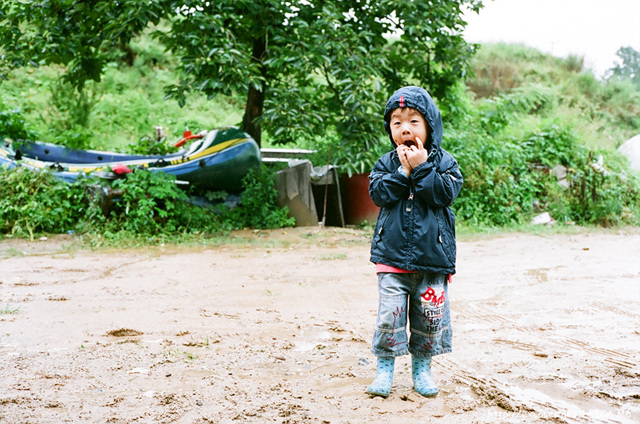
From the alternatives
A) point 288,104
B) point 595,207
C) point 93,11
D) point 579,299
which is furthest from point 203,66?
point 595,207

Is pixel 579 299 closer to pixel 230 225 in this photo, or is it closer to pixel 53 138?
pixel 230 225

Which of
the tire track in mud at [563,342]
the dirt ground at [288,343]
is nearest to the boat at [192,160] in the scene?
the dirt ground at [288,343]

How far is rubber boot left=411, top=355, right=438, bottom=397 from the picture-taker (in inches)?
103

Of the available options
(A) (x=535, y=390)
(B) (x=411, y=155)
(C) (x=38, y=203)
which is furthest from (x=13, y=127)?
(A) (x=535, y=390)

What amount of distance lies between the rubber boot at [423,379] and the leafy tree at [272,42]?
14.5 ft

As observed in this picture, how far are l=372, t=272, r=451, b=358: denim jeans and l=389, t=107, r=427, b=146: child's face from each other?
0.62m

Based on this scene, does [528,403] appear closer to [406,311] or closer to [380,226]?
→ [406,311]

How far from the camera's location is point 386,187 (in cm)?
265

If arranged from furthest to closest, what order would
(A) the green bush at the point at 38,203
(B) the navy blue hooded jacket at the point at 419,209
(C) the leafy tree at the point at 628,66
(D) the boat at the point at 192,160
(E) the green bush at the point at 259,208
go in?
1. (C) the leafy tree at the point at 628,66
2. (E) the green bush at the point at 259,208
3. (D) the boat at the point at 192,160
4. (A) the green bush at the point at 38,203
5. (B) the navy blue hooded jacket at the point at 419,209

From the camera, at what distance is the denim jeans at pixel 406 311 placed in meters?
2.62

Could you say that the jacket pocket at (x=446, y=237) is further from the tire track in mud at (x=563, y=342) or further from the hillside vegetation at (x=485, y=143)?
the hillside vegetation at (x=485, y=143)

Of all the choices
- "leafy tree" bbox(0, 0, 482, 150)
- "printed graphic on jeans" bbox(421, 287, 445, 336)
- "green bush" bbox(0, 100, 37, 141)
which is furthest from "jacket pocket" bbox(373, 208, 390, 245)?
"green bush" bbox(0, 100, 37, 141)

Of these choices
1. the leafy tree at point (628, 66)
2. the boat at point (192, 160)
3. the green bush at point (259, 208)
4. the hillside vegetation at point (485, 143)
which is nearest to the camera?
the boat at point (192, 160)

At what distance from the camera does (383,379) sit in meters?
2.63
